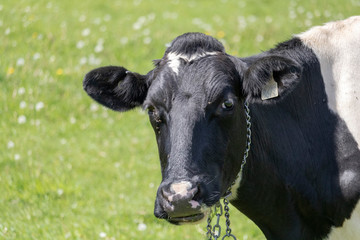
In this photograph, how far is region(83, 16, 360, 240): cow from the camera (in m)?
4.33

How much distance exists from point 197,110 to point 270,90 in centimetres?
67

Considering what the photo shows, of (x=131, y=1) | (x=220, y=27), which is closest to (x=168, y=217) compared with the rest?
(x=220, y=27)

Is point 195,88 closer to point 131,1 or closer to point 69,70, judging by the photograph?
point 69,70

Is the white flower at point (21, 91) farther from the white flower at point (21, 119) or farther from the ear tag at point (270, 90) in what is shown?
the ear tag at point (270, 90)

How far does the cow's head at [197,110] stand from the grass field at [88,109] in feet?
7.24

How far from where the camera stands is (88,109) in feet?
33.0

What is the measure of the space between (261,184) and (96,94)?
152 centimetres

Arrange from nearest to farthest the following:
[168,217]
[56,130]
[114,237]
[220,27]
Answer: [168,217], [114,237], [56,130], [220,27]

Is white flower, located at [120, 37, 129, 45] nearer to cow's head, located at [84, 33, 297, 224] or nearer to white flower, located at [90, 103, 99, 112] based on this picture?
white flower, located at [90, 103, 99, 112]

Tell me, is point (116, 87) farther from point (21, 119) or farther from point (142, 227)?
point (21, 119)

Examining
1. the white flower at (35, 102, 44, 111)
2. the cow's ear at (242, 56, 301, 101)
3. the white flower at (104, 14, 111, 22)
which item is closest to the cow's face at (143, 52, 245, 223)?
the cow's ear at (242, 56, 301, 101)

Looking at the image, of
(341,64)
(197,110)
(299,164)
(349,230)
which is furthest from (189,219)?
(341,64)

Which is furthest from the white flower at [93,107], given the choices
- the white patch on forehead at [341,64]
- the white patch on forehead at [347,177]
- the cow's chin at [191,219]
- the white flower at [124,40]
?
the cow's chin at [191,219]

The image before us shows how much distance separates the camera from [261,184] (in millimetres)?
4875
